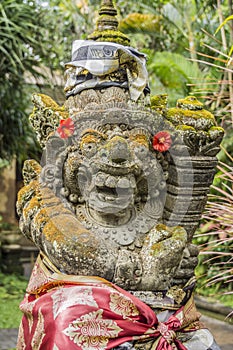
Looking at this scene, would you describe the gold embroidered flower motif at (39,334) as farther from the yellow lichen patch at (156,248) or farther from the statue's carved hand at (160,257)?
the yellow lichen patch at (156,248)

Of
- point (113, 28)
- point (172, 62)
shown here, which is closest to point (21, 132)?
point (172, 62)

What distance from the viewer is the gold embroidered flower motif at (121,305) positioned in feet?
9.18

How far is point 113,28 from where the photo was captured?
342 cm

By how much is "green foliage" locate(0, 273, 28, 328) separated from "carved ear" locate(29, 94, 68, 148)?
15.1 ft

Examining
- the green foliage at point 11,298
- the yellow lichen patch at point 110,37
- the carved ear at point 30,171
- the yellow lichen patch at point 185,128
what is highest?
the yellow lichen patch at point 110,37

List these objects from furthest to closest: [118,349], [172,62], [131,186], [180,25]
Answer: [180,25] → [172,62] → [131,186] → [118,349]

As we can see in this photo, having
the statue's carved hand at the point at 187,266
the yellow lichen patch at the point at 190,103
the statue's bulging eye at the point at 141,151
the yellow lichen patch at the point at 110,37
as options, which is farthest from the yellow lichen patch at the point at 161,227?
the yellow lichen patch at the point at 110,37

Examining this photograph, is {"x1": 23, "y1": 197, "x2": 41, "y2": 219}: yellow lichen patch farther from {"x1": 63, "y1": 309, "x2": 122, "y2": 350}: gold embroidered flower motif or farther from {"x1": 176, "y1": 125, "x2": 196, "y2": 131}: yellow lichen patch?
{"x1": 176, "y1": 125, "x2": 196, "y2": 131}: yellow lichen patch

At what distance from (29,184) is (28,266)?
27.3 feet

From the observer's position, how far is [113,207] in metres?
2.99

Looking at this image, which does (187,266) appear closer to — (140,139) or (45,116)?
(140,139)

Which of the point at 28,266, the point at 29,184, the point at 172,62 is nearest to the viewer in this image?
the point at 29,184

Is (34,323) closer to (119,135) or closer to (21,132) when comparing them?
(119,135)

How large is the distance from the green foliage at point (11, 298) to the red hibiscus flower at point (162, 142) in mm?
4860
